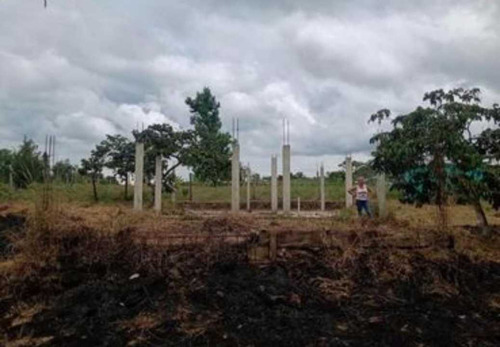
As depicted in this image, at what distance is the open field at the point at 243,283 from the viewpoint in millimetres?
4352

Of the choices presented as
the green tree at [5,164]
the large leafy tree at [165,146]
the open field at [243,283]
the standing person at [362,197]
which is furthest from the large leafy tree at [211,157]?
the open field at [243,283]

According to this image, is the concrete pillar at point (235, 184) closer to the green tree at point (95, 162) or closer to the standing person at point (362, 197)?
the standing person at point (362, 197)

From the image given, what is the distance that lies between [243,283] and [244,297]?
310 millimetres

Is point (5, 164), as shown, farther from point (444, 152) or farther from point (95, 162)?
point (444, 152)

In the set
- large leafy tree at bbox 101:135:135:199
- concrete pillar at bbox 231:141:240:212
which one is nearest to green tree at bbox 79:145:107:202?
large leafy tree at bbox 101:135:135:199

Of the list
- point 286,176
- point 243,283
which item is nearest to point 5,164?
point 286,176

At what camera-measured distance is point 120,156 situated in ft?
56.5

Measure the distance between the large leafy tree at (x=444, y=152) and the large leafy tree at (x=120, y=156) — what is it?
11556mm

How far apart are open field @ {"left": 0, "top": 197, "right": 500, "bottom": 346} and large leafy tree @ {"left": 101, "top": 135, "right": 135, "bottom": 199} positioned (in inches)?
416

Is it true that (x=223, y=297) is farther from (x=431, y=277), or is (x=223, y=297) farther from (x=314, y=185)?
(x=314, y=185)

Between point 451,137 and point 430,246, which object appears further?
point 451,137

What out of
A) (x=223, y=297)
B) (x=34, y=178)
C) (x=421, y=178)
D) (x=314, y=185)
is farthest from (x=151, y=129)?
(x=223, y=297)

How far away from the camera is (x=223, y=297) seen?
16.4ft

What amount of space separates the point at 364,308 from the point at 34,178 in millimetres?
4470
